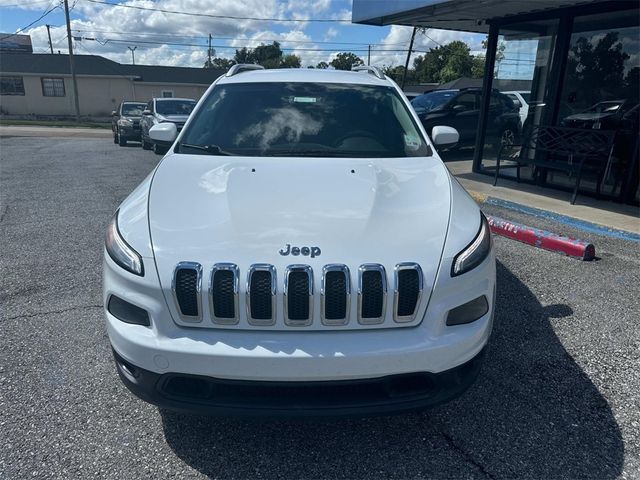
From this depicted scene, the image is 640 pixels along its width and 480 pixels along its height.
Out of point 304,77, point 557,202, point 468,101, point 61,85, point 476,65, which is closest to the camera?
point 304,77

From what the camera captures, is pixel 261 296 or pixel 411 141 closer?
pixel 261 296

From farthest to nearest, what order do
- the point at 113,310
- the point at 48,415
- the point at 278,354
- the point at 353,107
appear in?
the point at 353,107
the point at 48,415
the point at 113,310
the point at 278,354

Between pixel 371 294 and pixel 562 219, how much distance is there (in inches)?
217

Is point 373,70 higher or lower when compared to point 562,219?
higher

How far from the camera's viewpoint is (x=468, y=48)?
55031 mm

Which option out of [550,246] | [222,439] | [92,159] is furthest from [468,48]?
[222,439]

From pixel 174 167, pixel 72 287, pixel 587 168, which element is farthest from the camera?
pixel 587 168

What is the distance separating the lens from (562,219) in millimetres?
6625

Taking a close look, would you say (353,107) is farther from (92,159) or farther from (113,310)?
(92,159)

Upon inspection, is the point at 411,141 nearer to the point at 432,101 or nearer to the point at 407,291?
the point at 407,291

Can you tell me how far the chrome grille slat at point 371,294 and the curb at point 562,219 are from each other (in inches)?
195

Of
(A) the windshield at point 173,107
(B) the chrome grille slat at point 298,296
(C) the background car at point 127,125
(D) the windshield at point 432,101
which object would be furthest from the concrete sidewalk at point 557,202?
(C) the background car at point 127,125

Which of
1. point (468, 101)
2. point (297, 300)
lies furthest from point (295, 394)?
point (468, 101)

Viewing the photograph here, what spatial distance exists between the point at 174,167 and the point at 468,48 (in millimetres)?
58848
